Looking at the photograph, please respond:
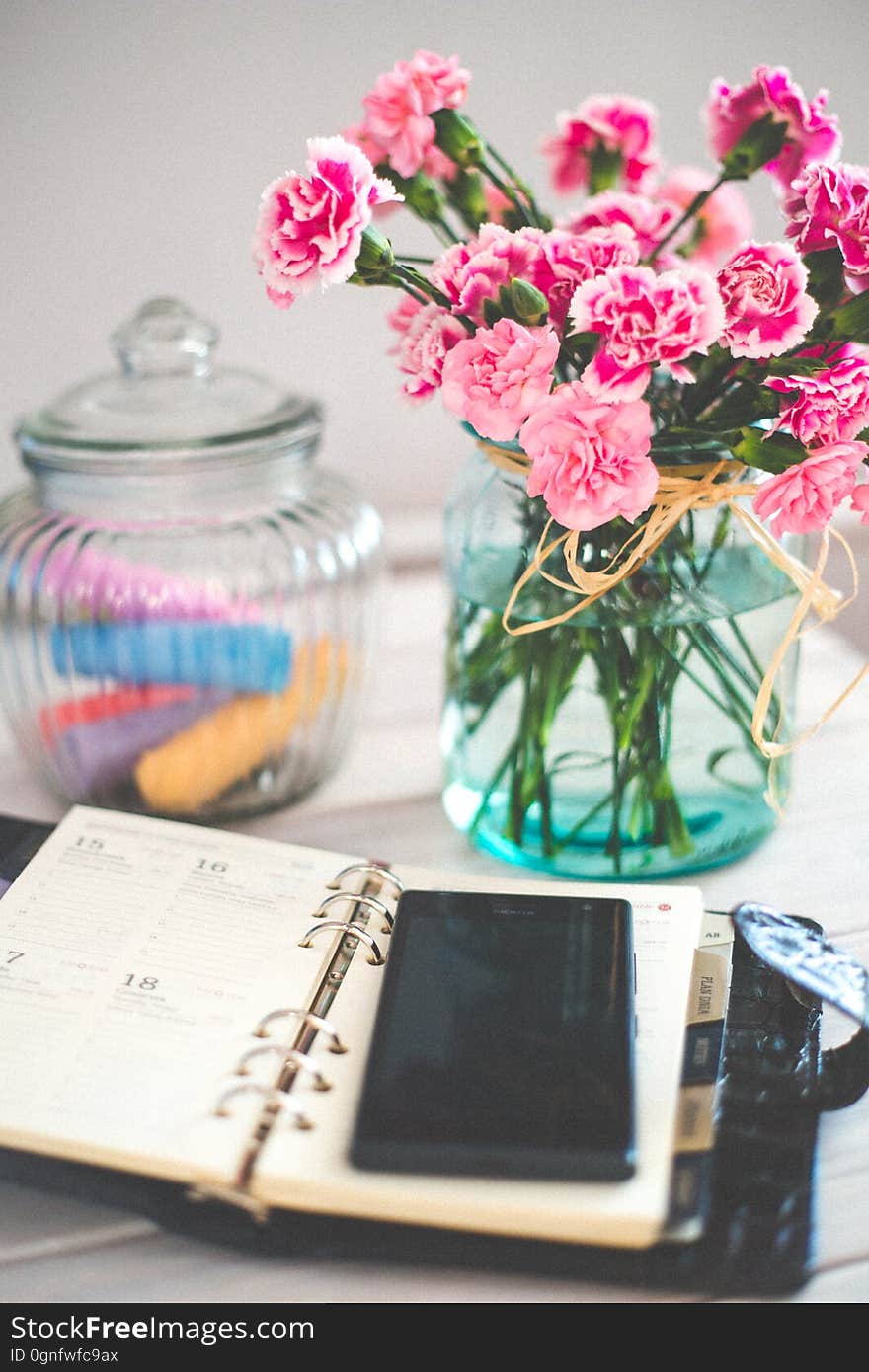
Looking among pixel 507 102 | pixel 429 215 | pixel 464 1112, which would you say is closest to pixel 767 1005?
pixel 464 1112

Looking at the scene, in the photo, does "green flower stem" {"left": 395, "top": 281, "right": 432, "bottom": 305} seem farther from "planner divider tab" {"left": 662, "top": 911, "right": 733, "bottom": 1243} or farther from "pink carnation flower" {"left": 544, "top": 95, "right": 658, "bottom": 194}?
"planner divider tab" {"left": 662, "top": 911, "right": 733, "bottom": 1243}

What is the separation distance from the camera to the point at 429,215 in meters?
0.60

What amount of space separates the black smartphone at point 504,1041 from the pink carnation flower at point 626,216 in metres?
0.35

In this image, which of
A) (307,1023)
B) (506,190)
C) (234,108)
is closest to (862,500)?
(506,190)

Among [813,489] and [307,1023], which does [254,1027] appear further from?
[813,489]

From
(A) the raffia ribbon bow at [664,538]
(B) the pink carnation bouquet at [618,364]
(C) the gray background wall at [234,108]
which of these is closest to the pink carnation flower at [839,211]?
(B) the pink carnation bouquet at [618,364]

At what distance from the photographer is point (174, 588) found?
721 millimetres

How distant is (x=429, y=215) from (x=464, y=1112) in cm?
42

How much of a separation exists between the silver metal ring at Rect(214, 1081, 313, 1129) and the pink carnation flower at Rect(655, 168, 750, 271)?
51cm

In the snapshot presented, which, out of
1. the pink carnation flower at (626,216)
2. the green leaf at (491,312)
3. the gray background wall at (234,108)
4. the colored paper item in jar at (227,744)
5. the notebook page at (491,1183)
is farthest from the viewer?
the gray background wall at (234,108)

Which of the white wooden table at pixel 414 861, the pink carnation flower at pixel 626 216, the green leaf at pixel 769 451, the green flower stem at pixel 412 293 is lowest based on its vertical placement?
the white wooden table at pixel 414 861

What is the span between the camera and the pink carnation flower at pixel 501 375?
50 centimetres

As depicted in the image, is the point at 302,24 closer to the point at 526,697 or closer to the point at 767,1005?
the point at 526,697

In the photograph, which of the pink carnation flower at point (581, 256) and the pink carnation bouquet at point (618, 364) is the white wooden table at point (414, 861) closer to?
the pink carnation bouquet at point (618, 364)
